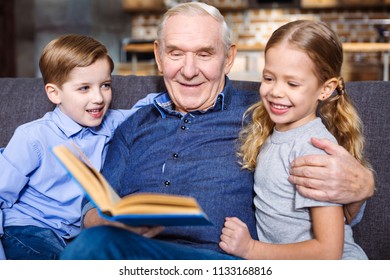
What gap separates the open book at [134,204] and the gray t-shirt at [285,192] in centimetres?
40

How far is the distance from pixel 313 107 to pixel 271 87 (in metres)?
0.13

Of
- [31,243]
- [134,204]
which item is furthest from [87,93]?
[134,204]

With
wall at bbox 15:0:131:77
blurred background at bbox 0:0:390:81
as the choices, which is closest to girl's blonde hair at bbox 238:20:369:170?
blurred background at bbox 0:0:390:81

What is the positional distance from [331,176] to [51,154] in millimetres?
893

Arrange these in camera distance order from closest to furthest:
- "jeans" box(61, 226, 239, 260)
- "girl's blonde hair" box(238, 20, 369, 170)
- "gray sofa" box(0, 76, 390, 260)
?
"jeans" box(61, 226, 239, 260) → "girl's blonde hair" box(238, 20, 369, 170) → "gray sofa" box(0, 76, 390, 260)

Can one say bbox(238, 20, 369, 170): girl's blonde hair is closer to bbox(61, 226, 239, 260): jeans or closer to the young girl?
the young girl

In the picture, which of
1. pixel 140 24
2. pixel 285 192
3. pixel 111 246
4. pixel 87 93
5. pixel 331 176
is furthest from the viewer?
pixel 140 24

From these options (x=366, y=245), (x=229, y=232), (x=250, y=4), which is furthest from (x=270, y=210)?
(x=250, y=4)

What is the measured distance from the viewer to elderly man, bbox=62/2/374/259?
167cm

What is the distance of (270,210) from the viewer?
155cm

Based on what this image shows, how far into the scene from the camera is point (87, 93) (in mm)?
1827

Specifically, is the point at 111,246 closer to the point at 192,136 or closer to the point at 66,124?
the point at 192,136

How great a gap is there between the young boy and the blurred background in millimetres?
4973
